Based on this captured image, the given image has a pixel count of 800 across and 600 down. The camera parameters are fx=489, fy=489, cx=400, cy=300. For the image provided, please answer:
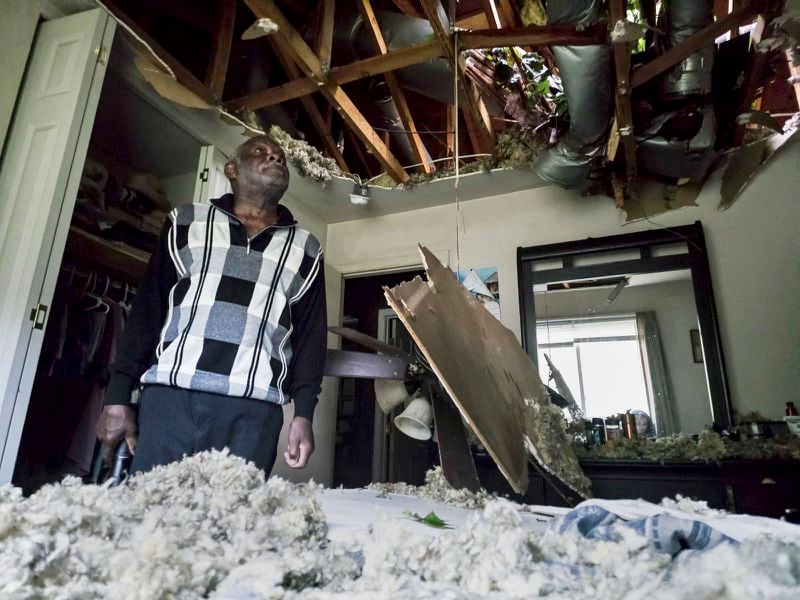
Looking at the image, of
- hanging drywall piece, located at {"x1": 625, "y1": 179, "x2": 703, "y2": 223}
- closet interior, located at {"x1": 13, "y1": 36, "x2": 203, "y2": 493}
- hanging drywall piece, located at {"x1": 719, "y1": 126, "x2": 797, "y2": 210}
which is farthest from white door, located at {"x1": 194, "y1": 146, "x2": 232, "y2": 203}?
hanging drywall piece, located at {"x1": 719, "y1": 126, "x2": 797, "y2": 210}

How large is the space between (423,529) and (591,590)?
1.34 ft

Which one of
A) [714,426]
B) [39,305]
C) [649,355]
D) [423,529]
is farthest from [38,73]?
[714,426]

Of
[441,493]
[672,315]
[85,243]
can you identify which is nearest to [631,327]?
[672,315]

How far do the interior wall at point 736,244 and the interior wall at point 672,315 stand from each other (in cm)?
15

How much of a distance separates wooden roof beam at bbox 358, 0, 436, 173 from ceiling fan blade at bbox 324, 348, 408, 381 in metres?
1.54

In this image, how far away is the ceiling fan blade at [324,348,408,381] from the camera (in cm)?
128

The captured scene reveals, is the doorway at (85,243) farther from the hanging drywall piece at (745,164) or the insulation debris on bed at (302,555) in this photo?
the hanging drywall piece at (745,164)

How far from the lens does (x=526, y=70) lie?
8.34 feet

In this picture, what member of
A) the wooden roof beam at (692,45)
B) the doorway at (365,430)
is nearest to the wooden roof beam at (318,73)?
the doorway at (365,430)

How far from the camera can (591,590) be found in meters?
0.32

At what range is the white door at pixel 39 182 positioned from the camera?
1.40m

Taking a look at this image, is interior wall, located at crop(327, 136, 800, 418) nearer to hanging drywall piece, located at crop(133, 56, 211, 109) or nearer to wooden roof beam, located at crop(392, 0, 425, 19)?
wooden roof beam, located at crop(392, 0, 425, 19)

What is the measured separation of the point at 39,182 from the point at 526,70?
221cm

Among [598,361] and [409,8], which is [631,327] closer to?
[598,361]
